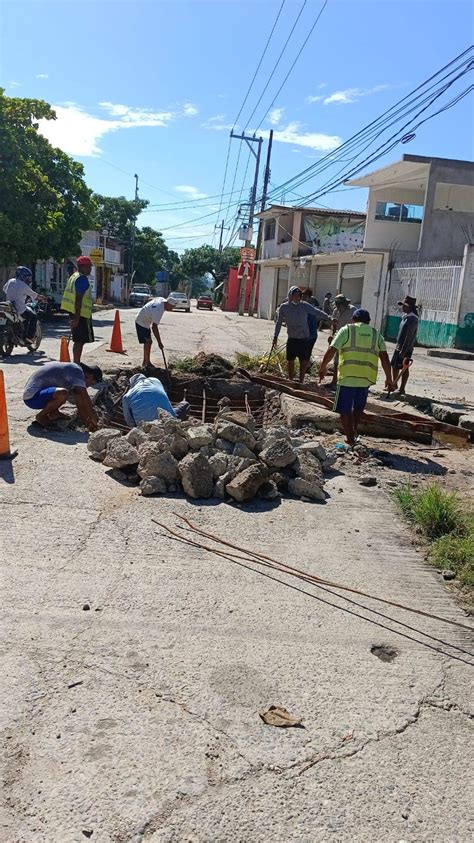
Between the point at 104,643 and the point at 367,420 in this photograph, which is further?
the point at 367,420

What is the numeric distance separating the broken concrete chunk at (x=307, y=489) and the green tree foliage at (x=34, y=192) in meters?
15.4

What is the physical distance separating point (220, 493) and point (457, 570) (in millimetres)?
1949

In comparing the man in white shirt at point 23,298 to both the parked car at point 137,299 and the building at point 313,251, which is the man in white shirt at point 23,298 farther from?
the parked car at point 137,299

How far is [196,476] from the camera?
211 inches

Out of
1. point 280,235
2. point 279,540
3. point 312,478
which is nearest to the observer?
point 279,540

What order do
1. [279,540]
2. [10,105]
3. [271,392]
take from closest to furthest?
[279,540] → [271,392] → [10,105]

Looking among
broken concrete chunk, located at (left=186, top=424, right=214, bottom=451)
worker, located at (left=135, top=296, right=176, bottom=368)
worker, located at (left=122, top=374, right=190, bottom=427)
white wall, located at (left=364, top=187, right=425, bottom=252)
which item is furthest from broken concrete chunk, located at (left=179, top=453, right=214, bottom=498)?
white wall, located at (left=364, top=187, right=425, bottom=252)

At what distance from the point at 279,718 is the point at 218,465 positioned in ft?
9.90

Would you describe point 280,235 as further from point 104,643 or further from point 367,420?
point 104,643

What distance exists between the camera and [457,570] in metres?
4.40

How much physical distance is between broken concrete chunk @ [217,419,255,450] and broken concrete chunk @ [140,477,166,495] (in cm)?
86

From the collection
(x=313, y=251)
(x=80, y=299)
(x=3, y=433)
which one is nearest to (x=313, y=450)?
(x=3, y=433)

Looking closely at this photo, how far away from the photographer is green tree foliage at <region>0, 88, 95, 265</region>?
18.8 metres

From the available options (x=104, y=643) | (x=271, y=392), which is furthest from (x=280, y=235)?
(x=104, y=643)
